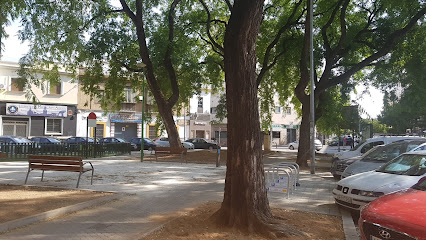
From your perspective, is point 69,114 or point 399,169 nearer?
point 399,169

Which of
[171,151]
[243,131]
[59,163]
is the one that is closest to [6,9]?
[59,163]

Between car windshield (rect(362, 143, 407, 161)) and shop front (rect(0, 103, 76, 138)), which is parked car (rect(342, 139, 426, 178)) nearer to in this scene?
car windshield (rect(362, 143, 407, 161))

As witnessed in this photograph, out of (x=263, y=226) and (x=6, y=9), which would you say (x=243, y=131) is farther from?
(x=6, y=9)

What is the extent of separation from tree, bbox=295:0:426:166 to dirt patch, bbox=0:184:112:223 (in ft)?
39.9

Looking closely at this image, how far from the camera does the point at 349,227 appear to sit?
604 cm

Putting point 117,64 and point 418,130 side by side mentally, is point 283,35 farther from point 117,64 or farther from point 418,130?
point 418,130

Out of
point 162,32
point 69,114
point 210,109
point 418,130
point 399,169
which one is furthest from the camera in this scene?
point 210,109

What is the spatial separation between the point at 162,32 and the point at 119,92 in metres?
5.32

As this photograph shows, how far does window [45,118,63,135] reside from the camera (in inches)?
1459

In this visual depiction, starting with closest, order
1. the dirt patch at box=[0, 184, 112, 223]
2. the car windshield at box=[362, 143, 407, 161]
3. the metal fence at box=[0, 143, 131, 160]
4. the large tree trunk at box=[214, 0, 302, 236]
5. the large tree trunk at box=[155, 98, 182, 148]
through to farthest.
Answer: the large tree trunk at box=[214, 0, 302, 236], the dirt patch at box=[0, 184, 112, 223], the car windshield at box=[362, 143, 407, 161], the metal fence at box=[0, 143, 131, 160], the large tree trunk at box=[155, 98, 182, 148]

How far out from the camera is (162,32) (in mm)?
22750

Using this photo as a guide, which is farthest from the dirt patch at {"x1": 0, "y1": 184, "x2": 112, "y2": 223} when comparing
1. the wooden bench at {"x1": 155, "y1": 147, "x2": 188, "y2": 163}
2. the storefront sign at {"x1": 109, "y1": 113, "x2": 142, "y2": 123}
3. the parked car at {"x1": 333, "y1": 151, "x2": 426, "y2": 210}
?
the storefront sign at {"x1": 109, "y1": 113, "x2": 142, "y2": 123}

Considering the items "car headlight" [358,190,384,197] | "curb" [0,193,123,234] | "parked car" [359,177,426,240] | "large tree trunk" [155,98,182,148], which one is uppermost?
"large tree trunk" [155,98,182,148]

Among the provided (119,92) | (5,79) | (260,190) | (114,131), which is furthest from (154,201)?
(114,131)
